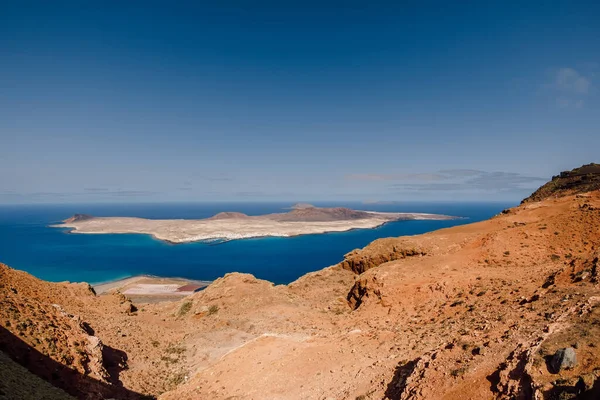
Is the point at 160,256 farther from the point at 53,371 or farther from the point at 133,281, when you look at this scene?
the point at 53,371

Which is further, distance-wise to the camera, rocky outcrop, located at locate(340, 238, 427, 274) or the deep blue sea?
the deep blue sea

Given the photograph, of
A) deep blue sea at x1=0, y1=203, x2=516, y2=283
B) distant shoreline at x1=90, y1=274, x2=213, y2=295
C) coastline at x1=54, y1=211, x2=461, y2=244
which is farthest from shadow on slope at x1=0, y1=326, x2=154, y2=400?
coastline at x1=54, y1=211, x2=461, y2=244

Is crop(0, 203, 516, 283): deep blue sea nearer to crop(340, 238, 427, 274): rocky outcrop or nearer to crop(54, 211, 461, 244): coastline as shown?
crop(54, 211, 461, 244): coastline

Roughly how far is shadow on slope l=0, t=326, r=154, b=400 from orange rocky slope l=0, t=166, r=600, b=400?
0.22m

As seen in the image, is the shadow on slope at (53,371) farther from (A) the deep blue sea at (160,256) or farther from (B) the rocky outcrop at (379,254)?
(A) the deep blue sea at (160,256)

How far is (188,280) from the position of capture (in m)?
82.9

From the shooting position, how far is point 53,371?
14.6m

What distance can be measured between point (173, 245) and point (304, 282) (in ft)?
390

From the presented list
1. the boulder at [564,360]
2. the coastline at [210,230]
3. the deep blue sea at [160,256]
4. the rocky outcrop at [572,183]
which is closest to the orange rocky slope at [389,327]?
the boulder at [564,360]

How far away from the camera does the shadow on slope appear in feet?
46.4

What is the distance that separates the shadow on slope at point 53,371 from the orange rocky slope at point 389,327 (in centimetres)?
22

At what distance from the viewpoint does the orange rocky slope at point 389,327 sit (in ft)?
35.2

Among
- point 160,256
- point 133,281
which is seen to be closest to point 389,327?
point 133,281

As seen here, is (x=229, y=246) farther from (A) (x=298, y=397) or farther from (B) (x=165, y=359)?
(A) (x=298, y=397)
